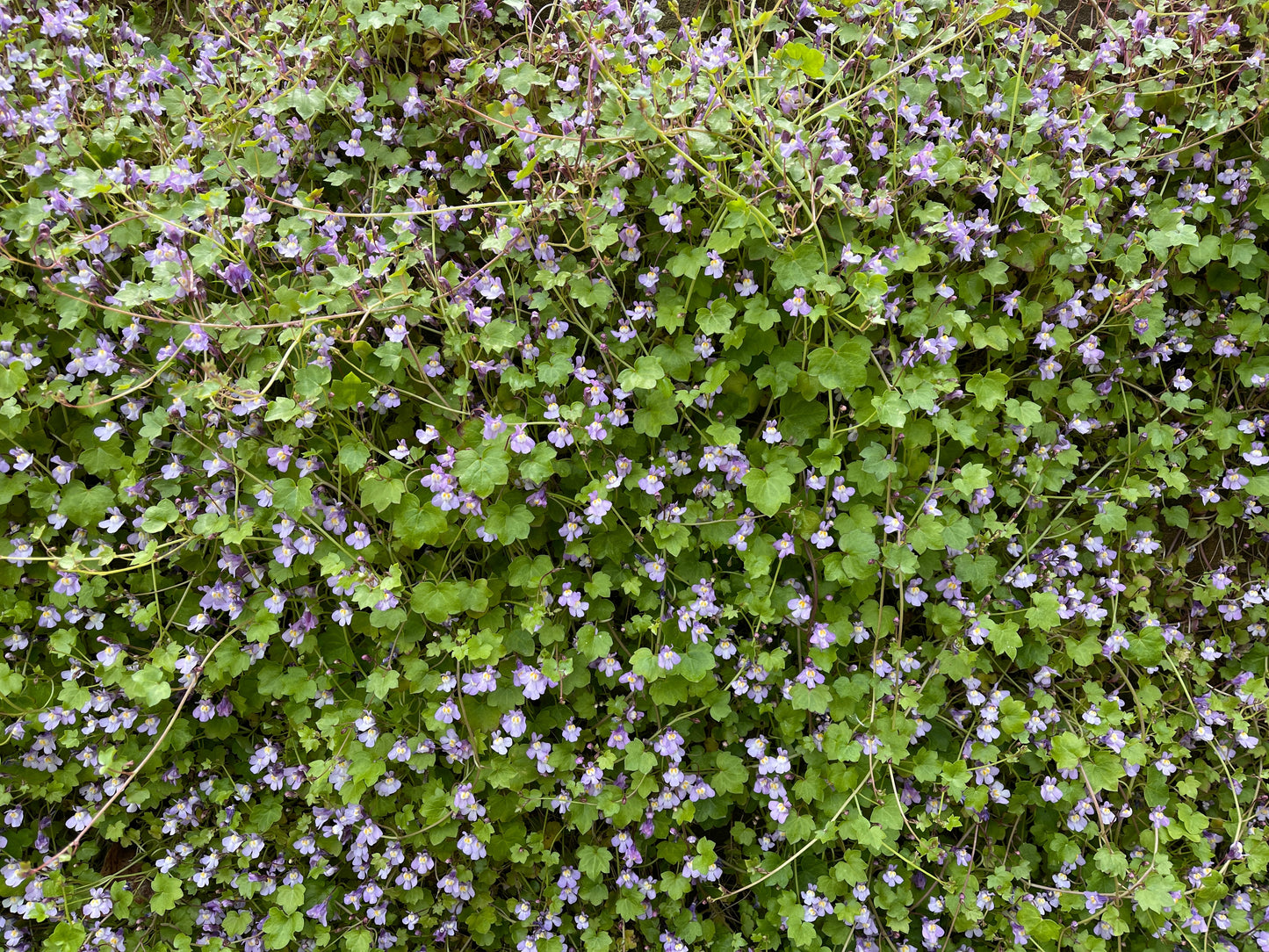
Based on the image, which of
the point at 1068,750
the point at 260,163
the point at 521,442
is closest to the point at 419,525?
the point at 521,442

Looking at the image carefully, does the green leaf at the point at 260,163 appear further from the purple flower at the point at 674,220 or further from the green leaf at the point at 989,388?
the green leaf at the point at 989,388

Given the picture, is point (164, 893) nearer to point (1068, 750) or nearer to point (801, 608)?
point (801, 608)

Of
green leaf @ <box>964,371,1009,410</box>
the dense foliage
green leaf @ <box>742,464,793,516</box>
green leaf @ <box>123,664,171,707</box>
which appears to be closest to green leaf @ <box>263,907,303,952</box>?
the dense foliage

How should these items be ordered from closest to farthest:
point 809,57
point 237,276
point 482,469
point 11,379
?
point 809,57 → point 482,469 → point 237,276 → point 11,379

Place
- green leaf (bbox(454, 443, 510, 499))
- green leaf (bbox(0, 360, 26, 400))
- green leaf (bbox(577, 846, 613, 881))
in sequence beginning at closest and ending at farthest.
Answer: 1. green leaf (bbox(454, 443, 510, 499))
2. green leaf (bbox(0, 360, 26, 400))
3. green leaf (bbox(577, 846, 613, 881))

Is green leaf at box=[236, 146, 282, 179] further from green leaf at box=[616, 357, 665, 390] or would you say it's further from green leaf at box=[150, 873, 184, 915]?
green leaf at box=[150, 873, 184, 915]

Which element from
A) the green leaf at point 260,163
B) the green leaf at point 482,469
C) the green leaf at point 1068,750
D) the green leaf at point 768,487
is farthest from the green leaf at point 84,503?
the green leaf at point 1068,750

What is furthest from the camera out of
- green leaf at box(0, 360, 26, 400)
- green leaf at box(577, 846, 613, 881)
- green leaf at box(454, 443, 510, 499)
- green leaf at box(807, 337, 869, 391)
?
green leaf at box(577, 846, 613, 881)

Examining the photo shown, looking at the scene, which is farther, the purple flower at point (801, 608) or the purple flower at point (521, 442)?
the purple flower at point (801, 608)
